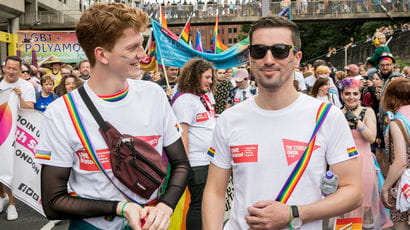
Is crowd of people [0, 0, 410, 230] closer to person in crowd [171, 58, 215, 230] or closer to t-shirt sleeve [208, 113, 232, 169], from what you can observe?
t-shirt sleeve [208, 113, 232, 169]

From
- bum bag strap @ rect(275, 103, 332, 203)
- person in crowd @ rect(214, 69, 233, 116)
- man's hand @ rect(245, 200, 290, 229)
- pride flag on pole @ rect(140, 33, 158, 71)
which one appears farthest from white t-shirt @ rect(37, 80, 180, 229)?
pride flag on pole @ rect(140, 33, 158, 71)

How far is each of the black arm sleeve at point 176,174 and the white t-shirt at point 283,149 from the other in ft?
0.89

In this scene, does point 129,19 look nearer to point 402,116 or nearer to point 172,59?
point 402,116

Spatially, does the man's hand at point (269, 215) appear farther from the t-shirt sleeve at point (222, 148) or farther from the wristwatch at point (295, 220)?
the t-shirt sleeve at point (222, 148)

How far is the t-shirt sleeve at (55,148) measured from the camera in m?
2.17

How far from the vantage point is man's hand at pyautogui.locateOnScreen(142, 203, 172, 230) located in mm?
2031

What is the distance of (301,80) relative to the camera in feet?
35.3

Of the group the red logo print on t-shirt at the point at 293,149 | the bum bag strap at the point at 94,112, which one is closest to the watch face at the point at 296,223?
the red logo print on t-shirt at the point at 293,149

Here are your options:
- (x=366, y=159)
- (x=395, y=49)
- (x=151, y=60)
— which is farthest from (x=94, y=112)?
(x=395, y=49)

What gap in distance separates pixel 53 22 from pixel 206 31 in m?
117

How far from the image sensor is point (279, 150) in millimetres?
2182

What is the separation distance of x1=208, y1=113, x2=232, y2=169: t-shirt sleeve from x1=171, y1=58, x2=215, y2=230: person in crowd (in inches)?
95.7

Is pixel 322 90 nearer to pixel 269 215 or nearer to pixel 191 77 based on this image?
pixel 191 77

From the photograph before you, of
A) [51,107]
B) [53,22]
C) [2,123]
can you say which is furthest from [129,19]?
[53,22]
